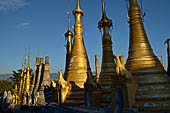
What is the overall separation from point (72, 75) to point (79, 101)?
3401 mm

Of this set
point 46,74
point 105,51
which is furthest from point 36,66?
point 105,51

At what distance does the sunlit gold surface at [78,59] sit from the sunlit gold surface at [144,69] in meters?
7.54

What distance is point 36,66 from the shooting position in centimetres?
4244

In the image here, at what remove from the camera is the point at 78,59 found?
21.2 meters

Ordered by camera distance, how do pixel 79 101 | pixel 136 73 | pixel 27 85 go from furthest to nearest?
Answer: pixel 27 85
pixel 79 101
pixel 136 73

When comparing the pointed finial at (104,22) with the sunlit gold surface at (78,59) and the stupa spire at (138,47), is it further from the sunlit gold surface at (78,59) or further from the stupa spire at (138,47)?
the stupa spire at (138,47)

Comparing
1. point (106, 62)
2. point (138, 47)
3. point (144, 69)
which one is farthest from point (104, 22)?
point (144, 69)

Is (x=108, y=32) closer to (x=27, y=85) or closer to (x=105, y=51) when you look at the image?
(x=105, y=51)

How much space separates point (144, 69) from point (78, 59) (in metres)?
9.73

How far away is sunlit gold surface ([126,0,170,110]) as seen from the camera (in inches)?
Answer: 453

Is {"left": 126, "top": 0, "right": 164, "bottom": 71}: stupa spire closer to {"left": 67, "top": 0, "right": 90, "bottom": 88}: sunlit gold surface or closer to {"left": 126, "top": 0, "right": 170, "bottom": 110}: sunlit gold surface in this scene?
{"left": 126, "top": 0, "right": 170, "bottom": 110}: sunlit gold surface

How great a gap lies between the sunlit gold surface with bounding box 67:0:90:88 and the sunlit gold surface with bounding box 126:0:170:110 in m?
7.54

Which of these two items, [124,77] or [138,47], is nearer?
[124,77]

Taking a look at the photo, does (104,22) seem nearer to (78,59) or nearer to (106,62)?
(106,62)
